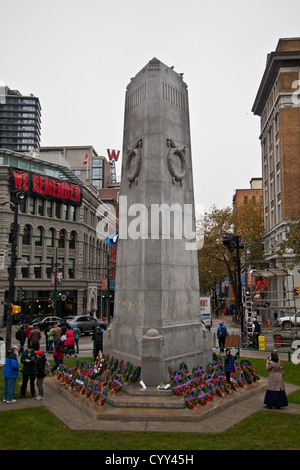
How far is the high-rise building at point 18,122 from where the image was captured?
440ft

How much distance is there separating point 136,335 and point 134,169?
18.6 ft

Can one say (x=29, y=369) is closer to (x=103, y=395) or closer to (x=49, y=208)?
(x=103, y=395)

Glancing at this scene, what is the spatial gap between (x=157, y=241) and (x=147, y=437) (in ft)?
19.2

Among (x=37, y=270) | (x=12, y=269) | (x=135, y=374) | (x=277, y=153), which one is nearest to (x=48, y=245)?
(x=37, y=270)

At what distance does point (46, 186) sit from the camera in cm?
4844

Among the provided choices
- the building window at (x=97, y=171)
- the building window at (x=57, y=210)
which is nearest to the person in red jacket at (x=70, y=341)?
the building window at (x=57, y=210)

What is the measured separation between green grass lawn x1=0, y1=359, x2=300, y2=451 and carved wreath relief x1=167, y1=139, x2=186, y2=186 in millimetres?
7787

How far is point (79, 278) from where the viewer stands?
52.7 m

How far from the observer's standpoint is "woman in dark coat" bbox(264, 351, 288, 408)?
1027 centimetres

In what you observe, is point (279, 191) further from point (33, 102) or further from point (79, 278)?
point (33, 102)

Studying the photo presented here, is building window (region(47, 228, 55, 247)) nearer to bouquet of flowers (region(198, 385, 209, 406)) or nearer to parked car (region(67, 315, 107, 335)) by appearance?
parked car (region(67, 315, 107, 335))

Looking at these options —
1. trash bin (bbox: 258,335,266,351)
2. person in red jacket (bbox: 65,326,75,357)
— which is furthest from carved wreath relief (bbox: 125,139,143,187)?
trash bin (bbox: 258,335,266,351)

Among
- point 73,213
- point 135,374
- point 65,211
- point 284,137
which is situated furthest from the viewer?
point 73,213

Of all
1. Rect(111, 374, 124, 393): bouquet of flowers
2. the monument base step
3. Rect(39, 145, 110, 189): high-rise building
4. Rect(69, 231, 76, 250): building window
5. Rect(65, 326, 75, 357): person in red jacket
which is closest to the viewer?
the monument base step
